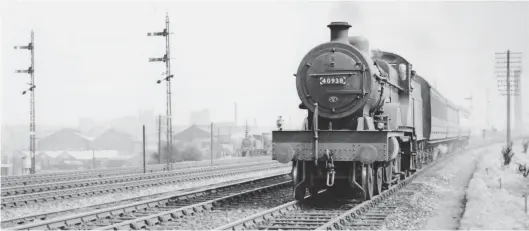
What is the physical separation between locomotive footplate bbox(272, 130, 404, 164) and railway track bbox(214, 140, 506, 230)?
3.29 ft

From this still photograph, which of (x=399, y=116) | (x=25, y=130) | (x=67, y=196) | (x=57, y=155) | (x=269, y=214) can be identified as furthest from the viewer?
(x=25, y=130)

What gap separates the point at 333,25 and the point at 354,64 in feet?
3.46

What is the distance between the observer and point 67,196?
15.2 m

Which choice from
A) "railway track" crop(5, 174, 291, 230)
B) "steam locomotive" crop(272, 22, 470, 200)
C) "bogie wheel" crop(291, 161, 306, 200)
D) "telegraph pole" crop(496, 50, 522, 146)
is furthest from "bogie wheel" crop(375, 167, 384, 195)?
"telegraph pole" crop(496, 50, 522, 146)

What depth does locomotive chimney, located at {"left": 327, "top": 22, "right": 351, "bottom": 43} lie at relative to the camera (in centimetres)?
1271

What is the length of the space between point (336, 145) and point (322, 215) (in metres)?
1.86

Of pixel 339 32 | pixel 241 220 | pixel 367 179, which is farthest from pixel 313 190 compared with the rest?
pixel 241 220

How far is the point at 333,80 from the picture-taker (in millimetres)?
12539

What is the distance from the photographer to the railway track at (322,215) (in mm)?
9531

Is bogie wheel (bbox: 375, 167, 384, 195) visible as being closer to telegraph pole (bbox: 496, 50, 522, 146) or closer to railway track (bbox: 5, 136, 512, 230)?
railway track (bbox: 5, 136, 512, 230)

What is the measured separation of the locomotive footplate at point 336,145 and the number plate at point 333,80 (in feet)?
3.92

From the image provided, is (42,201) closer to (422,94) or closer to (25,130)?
(422,94)

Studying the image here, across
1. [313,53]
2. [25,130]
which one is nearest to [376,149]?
[313,53]

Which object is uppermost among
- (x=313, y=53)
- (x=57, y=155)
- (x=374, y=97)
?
(x=313, y=53)
